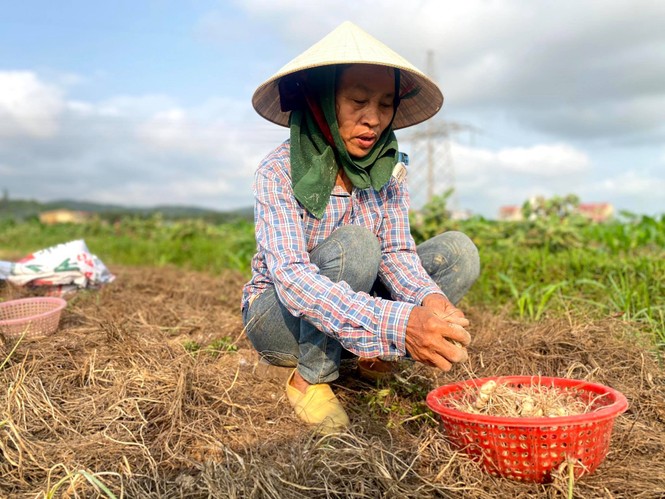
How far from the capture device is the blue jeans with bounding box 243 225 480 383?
1948 millimetres

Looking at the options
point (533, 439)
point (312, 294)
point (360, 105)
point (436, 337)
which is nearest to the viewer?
point (533, 439)

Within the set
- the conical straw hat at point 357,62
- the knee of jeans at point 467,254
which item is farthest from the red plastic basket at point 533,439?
the conical straw hat at point 357,62

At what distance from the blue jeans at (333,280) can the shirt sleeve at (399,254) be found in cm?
12

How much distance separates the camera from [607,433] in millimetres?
1500

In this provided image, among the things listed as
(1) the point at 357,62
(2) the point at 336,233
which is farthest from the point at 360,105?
(2) the point at 336,233

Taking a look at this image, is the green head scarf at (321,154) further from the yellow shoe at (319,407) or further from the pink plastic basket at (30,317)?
the pink plastic basket at (30,317)

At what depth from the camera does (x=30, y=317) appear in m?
2.57

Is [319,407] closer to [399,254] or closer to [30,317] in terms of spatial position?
[399,254]

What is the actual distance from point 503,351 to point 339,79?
53.1 inches

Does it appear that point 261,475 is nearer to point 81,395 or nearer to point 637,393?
point 81,395

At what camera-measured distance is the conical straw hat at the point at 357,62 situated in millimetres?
1860

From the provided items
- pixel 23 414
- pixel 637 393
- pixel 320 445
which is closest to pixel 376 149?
pixel 320 445

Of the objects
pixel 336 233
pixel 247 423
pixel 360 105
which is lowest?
pixel 247 423

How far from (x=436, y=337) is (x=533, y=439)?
0.35 metres
